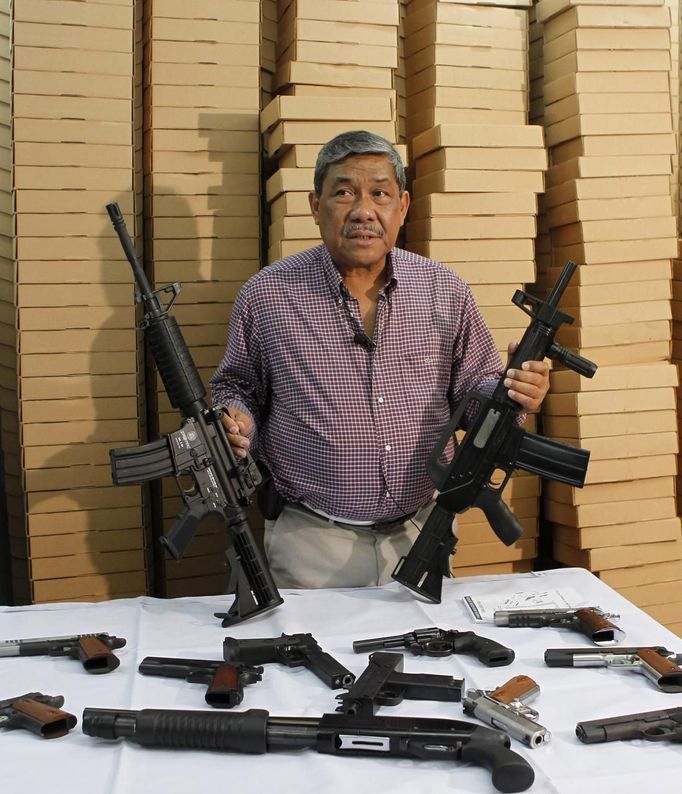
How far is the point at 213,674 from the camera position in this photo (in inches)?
60.7

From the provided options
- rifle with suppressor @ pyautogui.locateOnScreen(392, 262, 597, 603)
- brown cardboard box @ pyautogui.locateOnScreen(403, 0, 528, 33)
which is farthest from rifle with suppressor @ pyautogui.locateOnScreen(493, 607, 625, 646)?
brown cardboard box @ pyautogui.locateOnScreen(403, 0, 528, 33)

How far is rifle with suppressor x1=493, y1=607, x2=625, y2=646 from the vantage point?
5.65 ft

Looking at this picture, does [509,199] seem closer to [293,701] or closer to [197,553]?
[197,553]

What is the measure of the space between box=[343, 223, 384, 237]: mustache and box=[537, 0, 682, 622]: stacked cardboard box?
0.97m

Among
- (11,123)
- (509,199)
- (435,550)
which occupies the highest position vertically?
(11,123)

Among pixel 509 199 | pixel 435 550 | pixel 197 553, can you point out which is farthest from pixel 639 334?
pixel 197 553

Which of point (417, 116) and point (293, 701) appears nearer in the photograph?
point (293, 701)

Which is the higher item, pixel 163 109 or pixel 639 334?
pixel 163 109

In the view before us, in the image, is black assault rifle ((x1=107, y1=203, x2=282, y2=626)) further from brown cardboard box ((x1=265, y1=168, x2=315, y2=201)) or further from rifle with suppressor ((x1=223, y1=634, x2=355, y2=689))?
brown cardboard box ((x1=265, y1=168, x2=315, y2=201))

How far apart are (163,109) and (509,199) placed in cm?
131

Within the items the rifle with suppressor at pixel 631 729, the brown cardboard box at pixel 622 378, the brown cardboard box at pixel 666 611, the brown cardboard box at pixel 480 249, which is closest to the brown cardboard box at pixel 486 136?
the brown cardboard box at pixel 480 249

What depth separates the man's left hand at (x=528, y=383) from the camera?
2141 millimetres

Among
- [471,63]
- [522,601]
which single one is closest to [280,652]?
[522,601]

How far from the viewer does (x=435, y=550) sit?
2.11 meters
